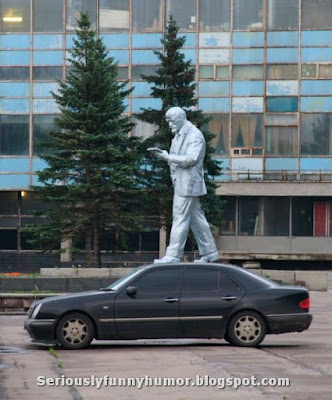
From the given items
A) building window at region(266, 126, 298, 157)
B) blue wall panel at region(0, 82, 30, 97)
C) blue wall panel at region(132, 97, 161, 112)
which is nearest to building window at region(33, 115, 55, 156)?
blue wall panel at region(0, 82, 30, 97)

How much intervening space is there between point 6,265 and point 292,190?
14563mm

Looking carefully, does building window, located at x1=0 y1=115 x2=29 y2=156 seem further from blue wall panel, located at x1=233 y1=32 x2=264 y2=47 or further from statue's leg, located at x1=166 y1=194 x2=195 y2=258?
statue's leg, located at x1=166 y1=194 x2=195 y2=258

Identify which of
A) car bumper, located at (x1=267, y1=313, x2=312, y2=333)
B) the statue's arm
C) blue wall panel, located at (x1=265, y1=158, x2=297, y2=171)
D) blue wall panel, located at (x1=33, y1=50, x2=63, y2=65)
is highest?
blue wall panel, located at (x1=33, y1=50, x2=63, y2=65)

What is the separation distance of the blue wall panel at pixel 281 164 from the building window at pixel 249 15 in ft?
21.7

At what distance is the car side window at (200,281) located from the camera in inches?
693

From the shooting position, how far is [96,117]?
42.0m

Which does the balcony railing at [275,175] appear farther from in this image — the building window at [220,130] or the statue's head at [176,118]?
the statue's head at [176,118]

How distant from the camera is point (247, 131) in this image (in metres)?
59.2

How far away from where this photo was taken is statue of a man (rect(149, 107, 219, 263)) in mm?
23812

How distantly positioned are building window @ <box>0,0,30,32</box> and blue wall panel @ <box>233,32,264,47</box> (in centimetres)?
1076

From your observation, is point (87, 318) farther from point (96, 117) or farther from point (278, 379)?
point (96, 117)

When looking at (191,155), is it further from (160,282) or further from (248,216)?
(248,216)

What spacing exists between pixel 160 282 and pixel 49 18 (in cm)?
4428

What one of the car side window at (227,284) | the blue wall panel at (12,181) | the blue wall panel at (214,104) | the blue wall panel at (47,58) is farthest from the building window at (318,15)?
the car side window at (227,284)
